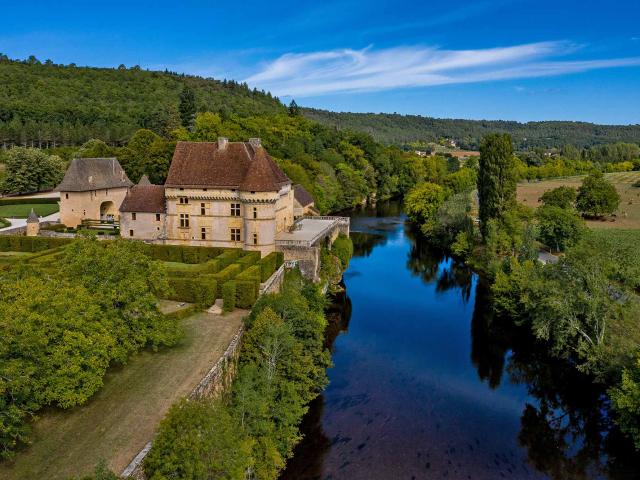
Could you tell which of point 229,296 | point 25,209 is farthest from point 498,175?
point 25,209

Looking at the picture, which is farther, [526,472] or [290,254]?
[290,254]

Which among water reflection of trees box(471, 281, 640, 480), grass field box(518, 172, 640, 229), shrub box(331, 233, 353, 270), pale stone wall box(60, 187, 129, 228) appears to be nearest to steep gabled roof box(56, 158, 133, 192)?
pale stone wall box(60, 187, 129, 228)

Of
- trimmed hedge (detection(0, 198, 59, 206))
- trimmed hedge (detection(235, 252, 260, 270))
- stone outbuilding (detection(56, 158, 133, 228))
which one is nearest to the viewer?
trimmed hedge (detection(235, 252, 260, 270))

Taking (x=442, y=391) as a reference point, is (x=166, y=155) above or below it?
above

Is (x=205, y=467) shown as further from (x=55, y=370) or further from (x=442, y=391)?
(x=442, y=391)

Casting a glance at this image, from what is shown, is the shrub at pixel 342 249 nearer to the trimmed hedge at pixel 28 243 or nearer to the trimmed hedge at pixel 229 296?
the trimmed hedge at pixel 229 296

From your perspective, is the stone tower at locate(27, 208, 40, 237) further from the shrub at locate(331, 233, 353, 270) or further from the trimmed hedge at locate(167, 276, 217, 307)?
the shrub at locate(331, 233, 353, 270)

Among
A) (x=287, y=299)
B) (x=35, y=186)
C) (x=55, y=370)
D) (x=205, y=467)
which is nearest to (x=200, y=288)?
(x=287, y=299)
